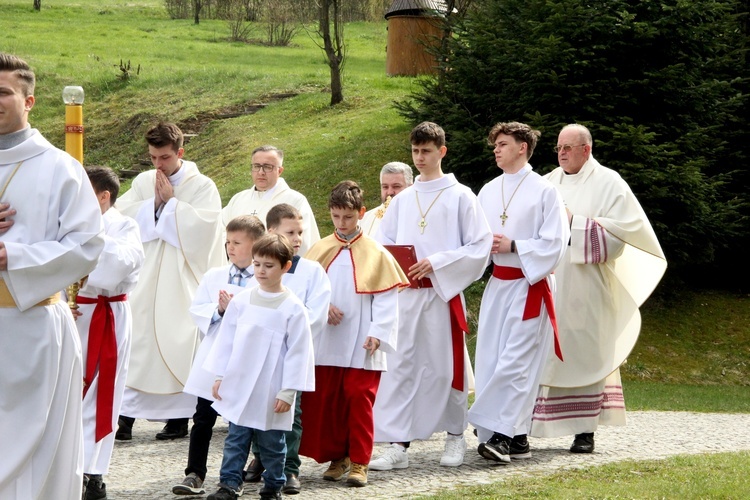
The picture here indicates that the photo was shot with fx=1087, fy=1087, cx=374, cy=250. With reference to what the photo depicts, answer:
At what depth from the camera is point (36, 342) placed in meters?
4.64

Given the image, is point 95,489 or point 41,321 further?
point 95,489

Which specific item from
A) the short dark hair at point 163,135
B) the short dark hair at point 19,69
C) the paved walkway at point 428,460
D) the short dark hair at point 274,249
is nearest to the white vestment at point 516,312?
the paved walkway at point 428,460

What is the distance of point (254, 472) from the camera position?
679 centimetres

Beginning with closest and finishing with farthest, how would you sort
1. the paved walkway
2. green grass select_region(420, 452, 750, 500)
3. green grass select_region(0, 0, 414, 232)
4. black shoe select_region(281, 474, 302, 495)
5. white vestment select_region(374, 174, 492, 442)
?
1. green grass select_region(420, 452, 750, 500)
2. black shoe select_region(281, 474, 302, 495)
3. the paved walkway
4. white vestment select_region(374, 174, 492, 442)
5. green grass select_region(0, 0, 414, 232)

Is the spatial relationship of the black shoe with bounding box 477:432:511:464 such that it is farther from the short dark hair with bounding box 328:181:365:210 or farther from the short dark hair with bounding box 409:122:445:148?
the short dark hair with bounding box 409:122:445:148

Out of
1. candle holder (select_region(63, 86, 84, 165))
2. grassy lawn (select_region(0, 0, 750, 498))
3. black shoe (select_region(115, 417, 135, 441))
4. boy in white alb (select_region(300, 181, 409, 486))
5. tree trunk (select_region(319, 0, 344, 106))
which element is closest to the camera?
candle holder (select_region(63, 86, 84, 165))

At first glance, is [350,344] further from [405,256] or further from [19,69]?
[19,69]

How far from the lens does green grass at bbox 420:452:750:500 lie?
615cm

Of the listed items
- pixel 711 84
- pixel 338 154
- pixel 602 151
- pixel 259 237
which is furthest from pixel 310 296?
pixel 338 154

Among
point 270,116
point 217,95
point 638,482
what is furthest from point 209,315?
point 217,95

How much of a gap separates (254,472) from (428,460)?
1393 mm

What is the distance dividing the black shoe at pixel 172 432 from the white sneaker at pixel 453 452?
7.23ft

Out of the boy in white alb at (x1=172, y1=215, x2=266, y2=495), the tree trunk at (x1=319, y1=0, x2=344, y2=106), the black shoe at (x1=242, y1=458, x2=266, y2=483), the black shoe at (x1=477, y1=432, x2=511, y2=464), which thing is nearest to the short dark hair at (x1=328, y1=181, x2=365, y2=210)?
the boy in white alb at (x1=172, y1=215, x2=266, y2=495)

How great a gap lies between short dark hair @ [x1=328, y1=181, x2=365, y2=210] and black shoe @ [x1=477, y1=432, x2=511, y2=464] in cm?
193
